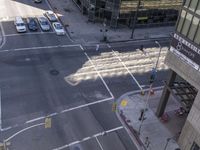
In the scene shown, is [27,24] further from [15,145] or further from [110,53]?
[15,145]

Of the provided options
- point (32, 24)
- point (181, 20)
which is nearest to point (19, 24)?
point (32, 24)

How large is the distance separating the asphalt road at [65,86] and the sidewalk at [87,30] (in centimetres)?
274

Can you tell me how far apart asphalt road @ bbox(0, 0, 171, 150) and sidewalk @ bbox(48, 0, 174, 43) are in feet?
8.99

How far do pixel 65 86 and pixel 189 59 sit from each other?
19654 millimetres

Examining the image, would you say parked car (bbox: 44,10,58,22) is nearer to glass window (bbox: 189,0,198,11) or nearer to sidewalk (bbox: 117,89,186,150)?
sidewalk (bbox: 117,89,186,150)

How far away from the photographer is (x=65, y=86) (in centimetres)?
5156

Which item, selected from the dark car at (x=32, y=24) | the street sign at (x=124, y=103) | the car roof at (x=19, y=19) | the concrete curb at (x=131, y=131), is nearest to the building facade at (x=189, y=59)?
the concrete curb at (x=131, y=131)

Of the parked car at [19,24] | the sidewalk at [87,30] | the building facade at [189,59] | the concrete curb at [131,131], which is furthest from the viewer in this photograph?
the sidewalk at [87,30]

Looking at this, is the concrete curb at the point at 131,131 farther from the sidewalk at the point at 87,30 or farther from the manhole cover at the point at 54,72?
the sidewalk at the point at 87,30

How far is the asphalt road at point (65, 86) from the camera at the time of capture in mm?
42875

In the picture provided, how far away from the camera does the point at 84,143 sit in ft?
138

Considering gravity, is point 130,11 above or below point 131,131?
above

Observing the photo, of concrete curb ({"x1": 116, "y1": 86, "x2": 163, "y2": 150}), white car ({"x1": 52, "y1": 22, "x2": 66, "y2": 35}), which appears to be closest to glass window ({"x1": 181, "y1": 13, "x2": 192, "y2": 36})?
concrete curb ({"x1": 116, "y1": 86, "x2": 163, "y2": 150})

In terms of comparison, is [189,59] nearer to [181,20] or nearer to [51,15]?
[181,20]
